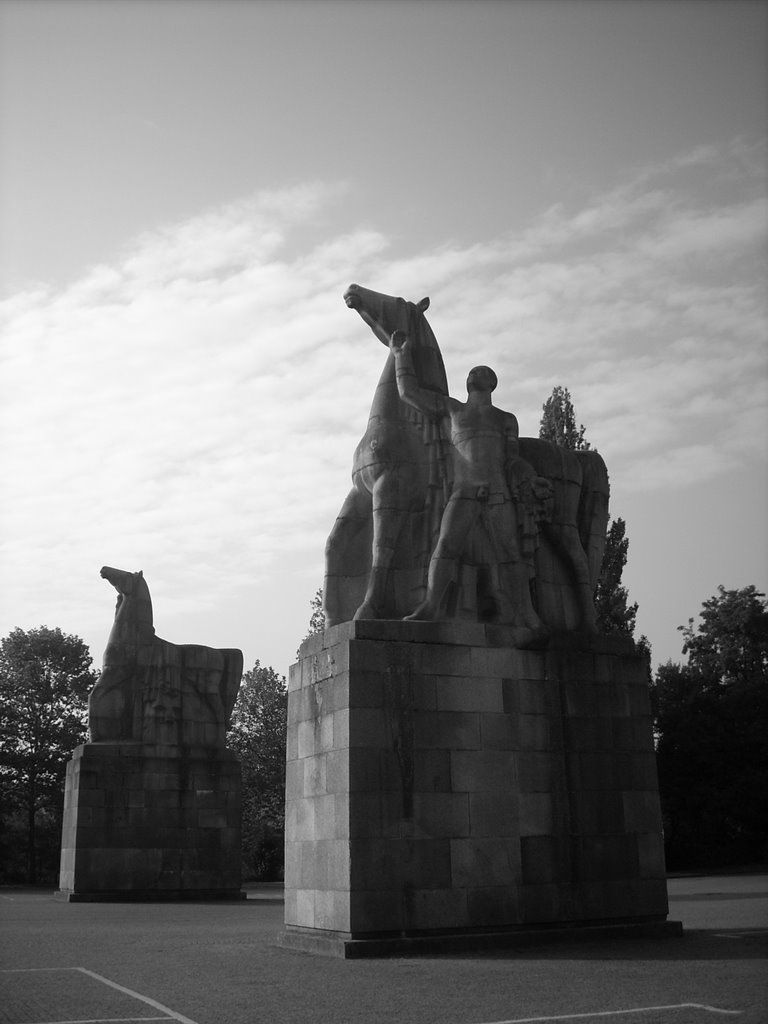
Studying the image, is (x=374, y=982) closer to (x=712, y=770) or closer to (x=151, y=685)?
(x=151, y=685)

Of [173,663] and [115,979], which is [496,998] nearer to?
[115,979]

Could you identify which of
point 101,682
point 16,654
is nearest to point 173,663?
point 101,682

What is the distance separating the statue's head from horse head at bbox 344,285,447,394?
620mm

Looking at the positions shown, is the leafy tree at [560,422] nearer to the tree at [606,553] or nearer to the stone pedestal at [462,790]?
the tree at [606,553]

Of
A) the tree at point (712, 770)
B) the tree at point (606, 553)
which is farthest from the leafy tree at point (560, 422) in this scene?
the tree at point (712, 770)

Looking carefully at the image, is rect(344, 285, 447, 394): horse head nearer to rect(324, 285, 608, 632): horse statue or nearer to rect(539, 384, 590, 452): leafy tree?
rect(324, 285, 608, 632): horse statue

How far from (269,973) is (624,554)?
103ft

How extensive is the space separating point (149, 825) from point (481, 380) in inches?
618

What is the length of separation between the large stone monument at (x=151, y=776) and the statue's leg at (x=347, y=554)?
500 inches

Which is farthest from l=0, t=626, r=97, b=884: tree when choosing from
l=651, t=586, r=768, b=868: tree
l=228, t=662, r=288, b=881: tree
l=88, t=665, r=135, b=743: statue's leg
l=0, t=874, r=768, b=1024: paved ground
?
l=0, t=874, r=768, b=1024: paved ground

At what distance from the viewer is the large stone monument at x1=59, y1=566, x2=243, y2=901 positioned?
25047mm

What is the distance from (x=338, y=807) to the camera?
1266cm

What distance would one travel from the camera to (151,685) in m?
26.6

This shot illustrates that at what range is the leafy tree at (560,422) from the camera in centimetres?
3950
